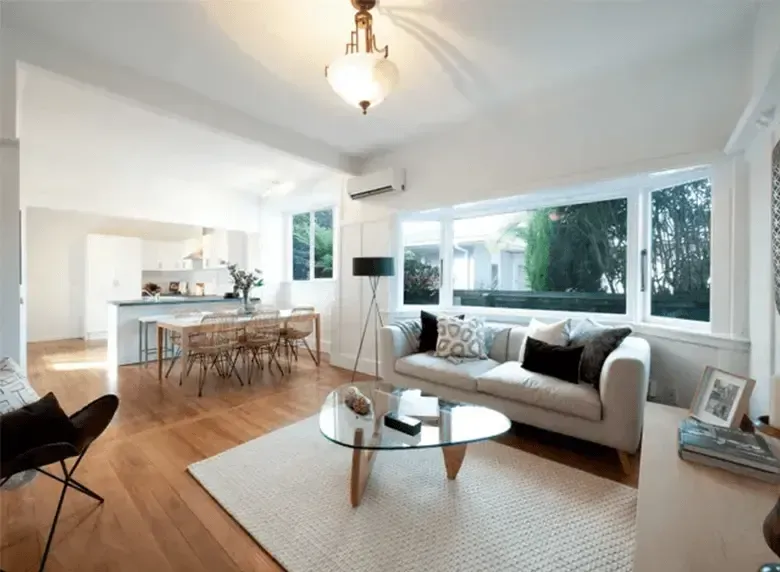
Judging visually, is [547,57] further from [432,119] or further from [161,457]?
[161,457]

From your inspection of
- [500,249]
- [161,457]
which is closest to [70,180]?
[161,457]

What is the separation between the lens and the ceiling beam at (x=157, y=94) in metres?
2.31

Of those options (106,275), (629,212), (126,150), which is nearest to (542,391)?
(629,212)

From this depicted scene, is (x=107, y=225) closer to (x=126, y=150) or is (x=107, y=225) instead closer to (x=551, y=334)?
(x=126, y=150)

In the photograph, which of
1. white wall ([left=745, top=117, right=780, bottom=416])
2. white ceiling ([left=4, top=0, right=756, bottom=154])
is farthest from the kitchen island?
white wall ([left=745, top=117, right=780, bottom=416])

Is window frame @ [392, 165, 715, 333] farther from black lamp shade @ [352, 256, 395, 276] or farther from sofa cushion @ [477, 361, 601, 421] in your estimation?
sofa cushion @ [477, 361, 601, 421]

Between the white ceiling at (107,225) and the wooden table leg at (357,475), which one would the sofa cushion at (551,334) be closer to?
the wooden table leg at (357,475)

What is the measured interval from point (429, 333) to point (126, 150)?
4.54 m

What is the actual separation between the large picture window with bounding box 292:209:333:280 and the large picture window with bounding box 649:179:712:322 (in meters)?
Answer: 4.40

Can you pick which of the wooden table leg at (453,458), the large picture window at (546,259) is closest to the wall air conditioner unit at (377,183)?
the large picture window at (546,259)

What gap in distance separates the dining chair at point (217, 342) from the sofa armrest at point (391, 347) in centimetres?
186

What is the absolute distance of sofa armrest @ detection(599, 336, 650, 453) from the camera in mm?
2152

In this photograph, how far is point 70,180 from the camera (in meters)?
5.00

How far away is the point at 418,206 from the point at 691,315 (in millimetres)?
2745
